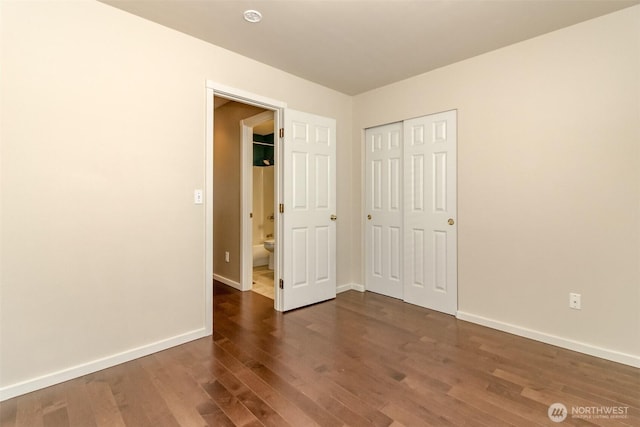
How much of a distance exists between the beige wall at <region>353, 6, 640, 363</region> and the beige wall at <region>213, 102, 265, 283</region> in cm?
246

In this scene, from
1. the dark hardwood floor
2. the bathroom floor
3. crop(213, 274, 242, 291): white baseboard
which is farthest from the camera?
crop(213, 274, 242, 291): white baseboard

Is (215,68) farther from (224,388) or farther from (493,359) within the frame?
(493,359)

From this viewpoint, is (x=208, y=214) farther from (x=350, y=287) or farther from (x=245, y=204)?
(x=350, y=287)

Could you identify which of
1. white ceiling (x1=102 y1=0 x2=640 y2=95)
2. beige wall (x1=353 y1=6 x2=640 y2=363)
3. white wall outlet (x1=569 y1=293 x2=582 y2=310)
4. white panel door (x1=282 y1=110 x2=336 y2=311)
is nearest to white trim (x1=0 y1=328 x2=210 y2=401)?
white panel door (x1=282 y1=110 x2=336 y2=311)

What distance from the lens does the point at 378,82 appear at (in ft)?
11.5

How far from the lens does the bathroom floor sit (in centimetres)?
387

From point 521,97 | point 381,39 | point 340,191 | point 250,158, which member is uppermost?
point 381,39

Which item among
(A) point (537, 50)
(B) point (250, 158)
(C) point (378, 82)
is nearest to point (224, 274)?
(B) point (250, 158)

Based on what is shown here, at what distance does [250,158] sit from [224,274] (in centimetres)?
164

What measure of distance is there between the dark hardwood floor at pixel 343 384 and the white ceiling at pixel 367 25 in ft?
8.01

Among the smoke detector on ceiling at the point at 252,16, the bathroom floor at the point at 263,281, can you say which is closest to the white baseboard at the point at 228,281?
the bathroom floor at the point at 263,281

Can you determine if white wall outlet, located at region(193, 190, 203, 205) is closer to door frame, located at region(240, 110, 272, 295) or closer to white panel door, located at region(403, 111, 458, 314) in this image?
door frame, located at region(240, 110, 272, 295)

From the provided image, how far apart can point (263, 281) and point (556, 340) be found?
10.7 ft

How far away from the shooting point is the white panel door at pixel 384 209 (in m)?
3.58
